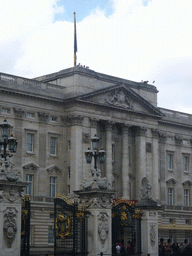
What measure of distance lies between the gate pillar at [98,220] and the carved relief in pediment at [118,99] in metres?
37.8

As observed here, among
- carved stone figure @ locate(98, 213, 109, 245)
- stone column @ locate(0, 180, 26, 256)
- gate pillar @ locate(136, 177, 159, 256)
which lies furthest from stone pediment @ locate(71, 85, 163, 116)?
stone column @ locate(0, 180, 26, 256)

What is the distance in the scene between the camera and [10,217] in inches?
1160

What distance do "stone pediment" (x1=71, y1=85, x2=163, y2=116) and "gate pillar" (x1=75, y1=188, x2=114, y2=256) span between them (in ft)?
113

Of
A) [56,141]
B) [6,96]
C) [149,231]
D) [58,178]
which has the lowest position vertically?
[149,231]

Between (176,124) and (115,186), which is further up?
(176,124)

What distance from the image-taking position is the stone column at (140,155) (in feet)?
242

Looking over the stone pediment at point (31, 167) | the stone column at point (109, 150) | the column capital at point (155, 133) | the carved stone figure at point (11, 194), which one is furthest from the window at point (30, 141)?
the carved stone figure at point (11, 194)

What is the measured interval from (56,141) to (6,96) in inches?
333

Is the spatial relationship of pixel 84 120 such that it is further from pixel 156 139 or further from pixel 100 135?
pixel 156 139

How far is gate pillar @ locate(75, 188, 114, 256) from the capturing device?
32.7m

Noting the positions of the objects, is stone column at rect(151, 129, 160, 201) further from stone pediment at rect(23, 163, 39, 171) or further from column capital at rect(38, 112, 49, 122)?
stone pediment at rect(23, 163, 39, 171)

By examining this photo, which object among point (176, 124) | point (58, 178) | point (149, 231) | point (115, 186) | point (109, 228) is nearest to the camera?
point (109, 228)

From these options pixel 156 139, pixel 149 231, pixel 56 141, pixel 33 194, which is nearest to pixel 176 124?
pixel 156 139

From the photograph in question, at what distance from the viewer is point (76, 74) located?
2709 inches
